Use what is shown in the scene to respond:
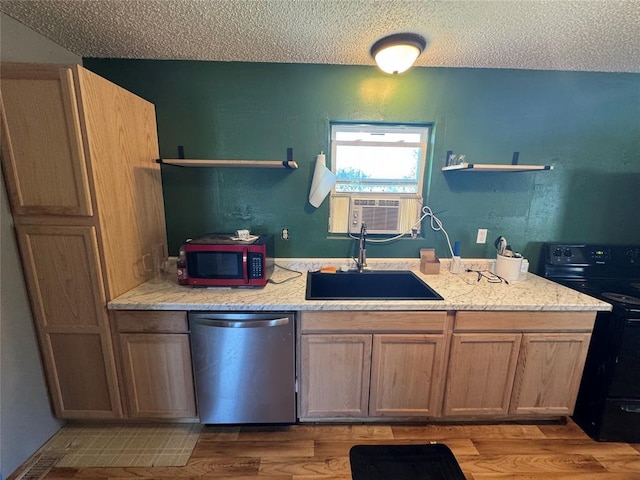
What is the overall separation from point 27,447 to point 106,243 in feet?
3.98

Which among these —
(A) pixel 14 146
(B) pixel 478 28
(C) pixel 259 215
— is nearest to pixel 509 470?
(C) pixel 259 215

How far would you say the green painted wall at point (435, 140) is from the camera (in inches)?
72.9

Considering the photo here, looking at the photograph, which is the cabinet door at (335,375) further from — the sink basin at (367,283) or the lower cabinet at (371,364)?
the sink basin at (367,283)

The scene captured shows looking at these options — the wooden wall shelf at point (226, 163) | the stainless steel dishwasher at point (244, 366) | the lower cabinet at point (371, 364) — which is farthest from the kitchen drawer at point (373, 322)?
the wooden wall shelf at point (226, 163)

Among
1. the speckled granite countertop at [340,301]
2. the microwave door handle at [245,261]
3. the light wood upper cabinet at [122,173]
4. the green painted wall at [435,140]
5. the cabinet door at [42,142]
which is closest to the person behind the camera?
the cabinet door at [42,142]

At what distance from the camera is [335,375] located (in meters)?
1.57

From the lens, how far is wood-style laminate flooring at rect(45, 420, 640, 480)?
1.40m

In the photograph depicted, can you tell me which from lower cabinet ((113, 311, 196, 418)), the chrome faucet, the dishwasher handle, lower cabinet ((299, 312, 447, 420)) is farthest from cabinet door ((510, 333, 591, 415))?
lower cabinet ((113, 311, 196, 418))

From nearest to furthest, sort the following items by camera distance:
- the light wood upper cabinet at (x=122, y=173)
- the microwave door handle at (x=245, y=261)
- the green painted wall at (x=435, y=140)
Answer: the light wood upper cabinet at (x=122, y=173), the microwave door handle at (x=245, y=261), the green painted wall at (x=435, y=140)

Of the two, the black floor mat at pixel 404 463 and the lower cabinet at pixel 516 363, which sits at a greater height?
the lower cabinet at pixel 516 363

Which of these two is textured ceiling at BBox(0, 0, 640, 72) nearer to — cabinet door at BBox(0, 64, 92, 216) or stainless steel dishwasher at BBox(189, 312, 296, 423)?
cabinet door at BBox(0, 64, 92, 216)

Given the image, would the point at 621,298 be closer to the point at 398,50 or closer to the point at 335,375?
the point at 335,375

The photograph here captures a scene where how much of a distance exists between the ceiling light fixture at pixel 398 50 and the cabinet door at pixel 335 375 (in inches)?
63.4

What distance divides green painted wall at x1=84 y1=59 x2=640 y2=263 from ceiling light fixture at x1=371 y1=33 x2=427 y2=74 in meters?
0.33
